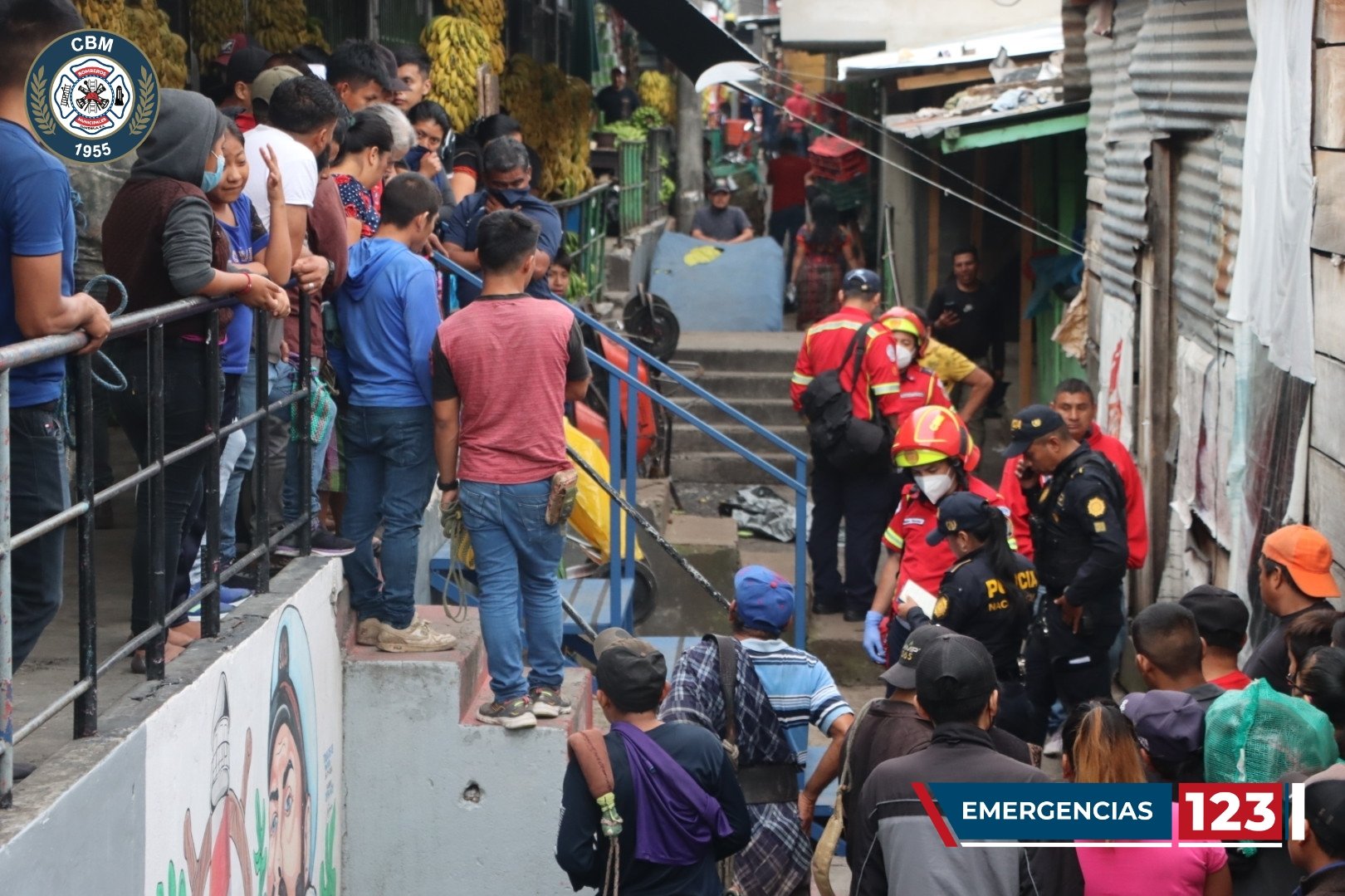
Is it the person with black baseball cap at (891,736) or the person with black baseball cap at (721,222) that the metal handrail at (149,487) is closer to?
the person with black baseball cap at (891,736)

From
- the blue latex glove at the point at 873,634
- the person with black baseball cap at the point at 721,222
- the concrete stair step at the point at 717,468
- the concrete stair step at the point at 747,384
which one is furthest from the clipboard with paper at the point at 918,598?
the person with black baseball cap at the point at 721,222

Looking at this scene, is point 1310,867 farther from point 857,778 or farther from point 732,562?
point 732,562

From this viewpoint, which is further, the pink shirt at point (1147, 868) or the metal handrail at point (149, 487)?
the pink shirt at point (1147, 868)

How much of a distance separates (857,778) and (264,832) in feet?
5.92

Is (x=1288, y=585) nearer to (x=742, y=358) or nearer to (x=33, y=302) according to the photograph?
(x=33, y=302)

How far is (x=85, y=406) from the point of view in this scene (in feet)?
11.7

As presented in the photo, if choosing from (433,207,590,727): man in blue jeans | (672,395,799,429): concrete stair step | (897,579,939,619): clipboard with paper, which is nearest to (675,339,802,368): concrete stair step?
(672,395,799,429): concrete stair step

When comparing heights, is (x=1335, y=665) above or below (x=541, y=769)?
above

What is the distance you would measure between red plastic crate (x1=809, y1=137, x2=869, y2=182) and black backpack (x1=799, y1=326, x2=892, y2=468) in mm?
10845

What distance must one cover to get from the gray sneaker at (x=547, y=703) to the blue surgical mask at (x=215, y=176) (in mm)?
2183

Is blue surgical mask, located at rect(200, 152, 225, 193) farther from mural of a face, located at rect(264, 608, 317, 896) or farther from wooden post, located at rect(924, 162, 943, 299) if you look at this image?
wooden post, located at rect(924, 162, 943, 299)

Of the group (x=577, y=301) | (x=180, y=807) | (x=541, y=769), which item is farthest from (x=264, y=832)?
(x=577, y=301)

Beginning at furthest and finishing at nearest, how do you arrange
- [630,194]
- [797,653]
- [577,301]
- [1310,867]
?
1. [630,194]
2. [577,301]
3. [797,653]
4. [1310,867]

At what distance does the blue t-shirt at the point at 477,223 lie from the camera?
7.65 meters
